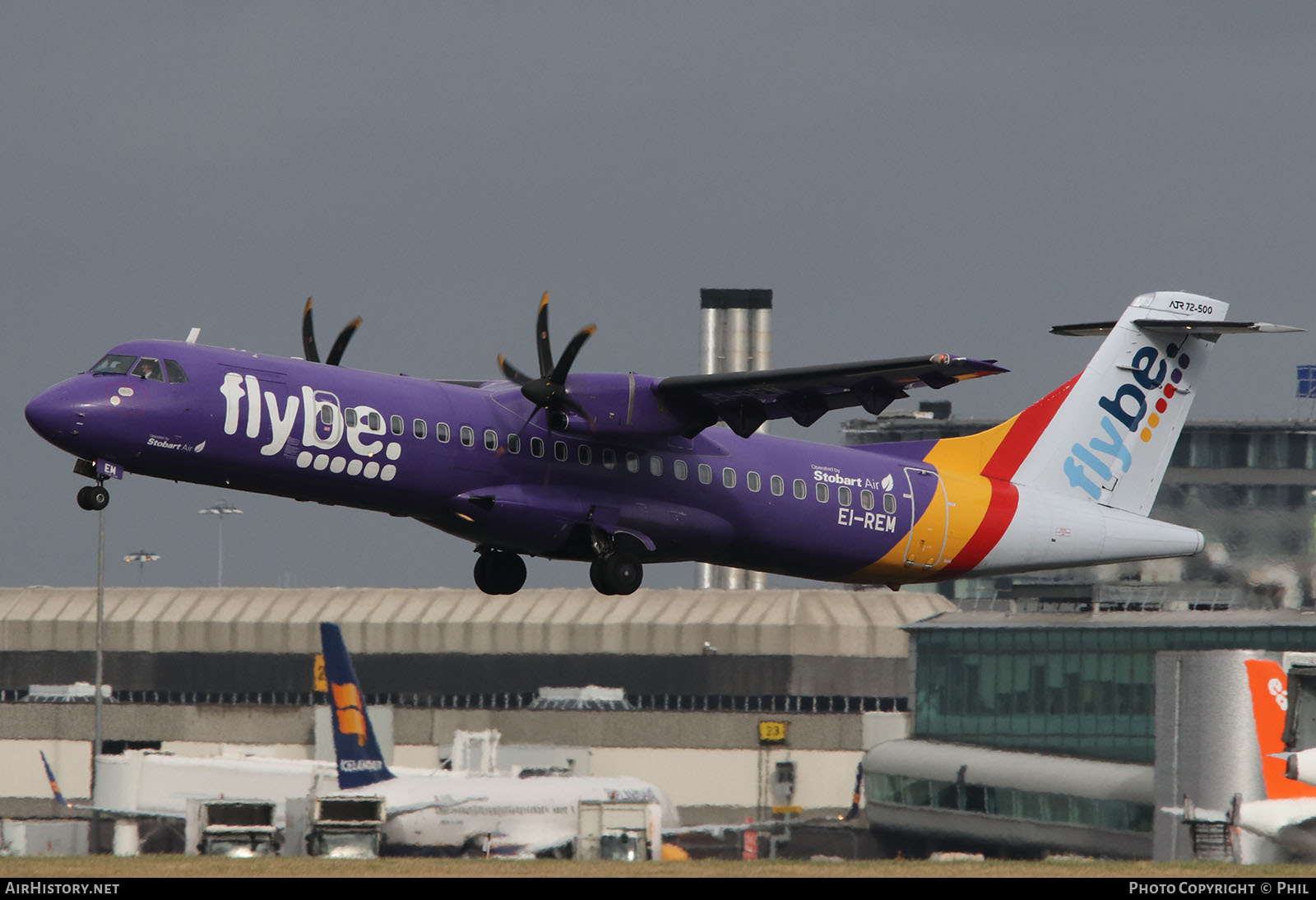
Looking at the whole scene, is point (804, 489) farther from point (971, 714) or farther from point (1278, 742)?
point (971, 714)

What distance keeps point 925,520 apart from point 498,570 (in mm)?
7759

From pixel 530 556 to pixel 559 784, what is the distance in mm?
15975

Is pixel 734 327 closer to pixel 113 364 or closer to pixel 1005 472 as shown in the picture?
pixel 1005 472

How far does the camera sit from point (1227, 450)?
2940 inches

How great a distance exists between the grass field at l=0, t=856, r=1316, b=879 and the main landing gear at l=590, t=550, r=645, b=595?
4.77 meters

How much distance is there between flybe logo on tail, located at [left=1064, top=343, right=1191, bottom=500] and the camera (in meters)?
35.8

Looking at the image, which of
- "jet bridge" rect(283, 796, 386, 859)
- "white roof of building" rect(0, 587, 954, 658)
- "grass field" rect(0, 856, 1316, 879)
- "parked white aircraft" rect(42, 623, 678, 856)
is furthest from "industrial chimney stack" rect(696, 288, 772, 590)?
"grass field" rect(0, 856, 1316, 879)

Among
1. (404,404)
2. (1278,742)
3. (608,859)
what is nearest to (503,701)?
(608,859)

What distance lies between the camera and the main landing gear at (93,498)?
26.3m

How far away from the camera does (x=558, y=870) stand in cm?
3244

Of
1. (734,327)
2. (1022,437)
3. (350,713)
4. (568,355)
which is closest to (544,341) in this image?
(568,355)

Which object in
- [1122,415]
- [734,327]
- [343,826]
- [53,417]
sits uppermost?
[734,327]

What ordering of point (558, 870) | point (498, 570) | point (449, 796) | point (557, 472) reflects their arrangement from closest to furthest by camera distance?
1. point (557, 472)
2. point (498, 570)
3. point (558, 870)
4. point (449, 796)

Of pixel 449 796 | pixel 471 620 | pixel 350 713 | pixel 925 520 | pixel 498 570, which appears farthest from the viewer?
pixel 471 620
